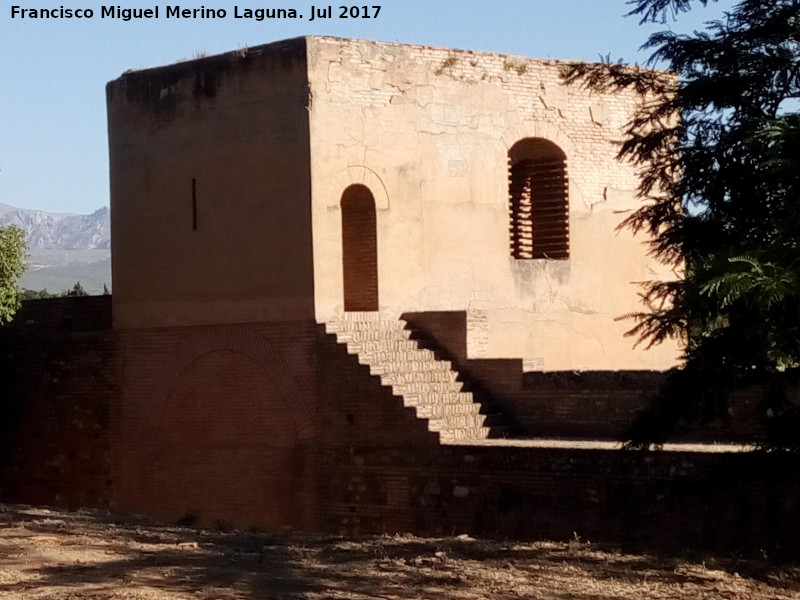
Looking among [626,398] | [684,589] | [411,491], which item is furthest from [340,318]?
[684,589]

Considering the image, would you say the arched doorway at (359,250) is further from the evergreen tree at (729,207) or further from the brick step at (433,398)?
the evergreen tree at (729,207)

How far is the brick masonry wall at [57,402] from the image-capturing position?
741 inches

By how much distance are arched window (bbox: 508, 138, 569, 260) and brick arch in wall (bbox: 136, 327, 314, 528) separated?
403 cm

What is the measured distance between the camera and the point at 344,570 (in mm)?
9602

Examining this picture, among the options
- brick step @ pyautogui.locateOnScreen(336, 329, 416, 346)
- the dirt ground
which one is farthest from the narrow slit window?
the dirt ground

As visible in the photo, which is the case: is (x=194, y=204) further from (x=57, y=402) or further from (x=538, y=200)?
(x=538, y=200)

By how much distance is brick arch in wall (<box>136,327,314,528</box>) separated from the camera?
54.3 feet

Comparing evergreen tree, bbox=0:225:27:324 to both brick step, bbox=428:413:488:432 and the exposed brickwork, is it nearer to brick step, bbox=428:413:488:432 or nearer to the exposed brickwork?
the exposed brickwork

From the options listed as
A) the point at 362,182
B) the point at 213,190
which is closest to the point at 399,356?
the point at 362,182

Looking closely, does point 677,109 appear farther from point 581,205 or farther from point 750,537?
point 581,205

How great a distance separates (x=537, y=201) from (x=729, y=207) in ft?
26.7

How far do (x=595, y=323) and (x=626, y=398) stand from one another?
366 cm

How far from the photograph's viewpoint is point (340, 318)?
650 inches

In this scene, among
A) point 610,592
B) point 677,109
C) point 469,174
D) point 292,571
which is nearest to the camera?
point 610,592
